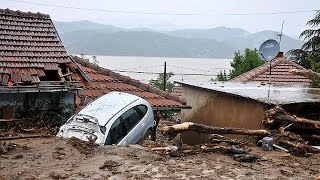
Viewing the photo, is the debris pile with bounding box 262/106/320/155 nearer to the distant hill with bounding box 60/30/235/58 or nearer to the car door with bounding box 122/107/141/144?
the car door with bounding box 122/107/141/144

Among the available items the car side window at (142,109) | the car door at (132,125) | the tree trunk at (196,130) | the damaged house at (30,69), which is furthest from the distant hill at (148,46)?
the tree trunk at (196,130)

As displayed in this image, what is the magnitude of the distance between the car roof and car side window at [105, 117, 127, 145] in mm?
221

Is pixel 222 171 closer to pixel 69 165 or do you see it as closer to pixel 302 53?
pixel 69 165

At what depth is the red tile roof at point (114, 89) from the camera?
1312cm

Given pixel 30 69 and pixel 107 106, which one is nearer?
pixel 107 106

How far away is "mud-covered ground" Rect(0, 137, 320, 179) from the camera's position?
587 centimetres

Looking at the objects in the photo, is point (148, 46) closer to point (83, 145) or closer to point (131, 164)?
point (83, 145)

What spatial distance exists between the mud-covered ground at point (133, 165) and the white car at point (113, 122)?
920 mm

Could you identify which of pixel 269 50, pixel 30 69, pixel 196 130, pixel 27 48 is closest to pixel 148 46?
pixel 27 48

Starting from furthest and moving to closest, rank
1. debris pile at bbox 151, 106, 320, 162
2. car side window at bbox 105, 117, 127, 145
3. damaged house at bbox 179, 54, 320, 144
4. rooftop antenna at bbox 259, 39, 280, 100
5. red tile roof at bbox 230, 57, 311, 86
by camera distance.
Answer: red tile roof at bbox 230, 57, 311, 86 → rooftop antenna at bbox 259, 39, 280, 100 → damaged house at bbox 179, 54, 320, 144 → car side window at bbox 105, 117, 127, 145 → debris pile at bbox 151, 106, 320, 162

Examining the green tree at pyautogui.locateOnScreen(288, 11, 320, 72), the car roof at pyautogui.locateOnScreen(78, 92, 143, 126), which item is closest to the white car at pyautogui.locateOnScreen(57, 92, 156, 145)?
the car roof at pyautogui.locateOnScreen(78, 92, 143, 126)

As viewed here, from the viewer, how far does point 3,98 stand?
11.1 metres

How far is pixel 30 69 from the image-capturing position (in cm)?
1191

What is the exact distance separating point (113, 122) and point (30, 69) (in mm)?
4577
